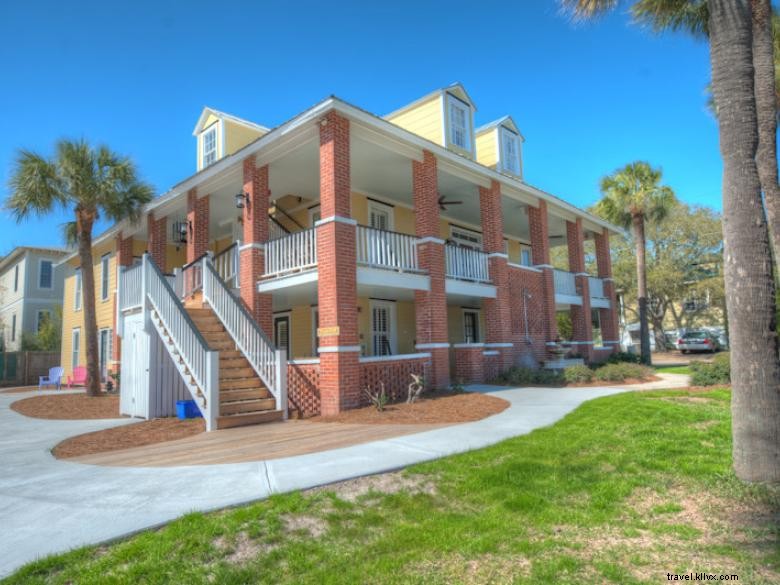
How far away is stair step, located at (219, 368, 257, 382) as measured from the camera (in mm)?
9889

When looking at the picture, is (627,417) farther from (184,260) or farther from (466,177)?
(184,260)

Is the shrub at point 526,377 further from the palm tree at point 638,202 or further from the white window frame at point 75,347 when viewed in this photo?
the white window frame at point 75,347

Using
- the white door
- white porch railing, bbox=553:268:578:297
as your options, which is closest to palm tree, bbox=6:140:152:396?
the white door

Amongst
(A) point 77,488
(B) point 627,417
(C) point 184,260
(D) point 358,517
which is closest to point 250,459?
(A) point 77,488

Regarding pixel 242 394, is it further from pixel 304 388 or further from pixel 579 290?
pixel 579 290

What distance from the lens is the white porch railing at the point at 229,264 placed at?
13516 millimetres

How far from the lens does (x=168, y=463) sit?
19.8ft

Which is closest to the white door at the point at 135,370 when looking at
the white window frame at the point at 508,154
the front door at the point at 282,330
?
the front door at the point at 282,330

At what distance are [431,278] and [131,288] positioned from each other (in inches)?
301

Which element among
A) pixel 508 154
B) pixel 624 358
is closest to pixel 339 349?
pixel 508 154

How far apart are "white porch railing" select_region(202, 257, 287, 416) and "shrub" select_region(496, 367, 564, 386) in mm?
7325

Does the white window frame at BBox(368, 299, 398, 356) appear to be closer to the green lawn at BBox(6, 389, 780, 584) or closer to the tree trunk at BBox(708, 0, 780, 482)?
the green lawn at BBox(6, 389, 780, 584)

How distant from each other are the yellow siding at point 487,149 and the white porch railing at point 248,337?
11.4 m

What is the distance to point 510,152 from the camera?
19781 mm
